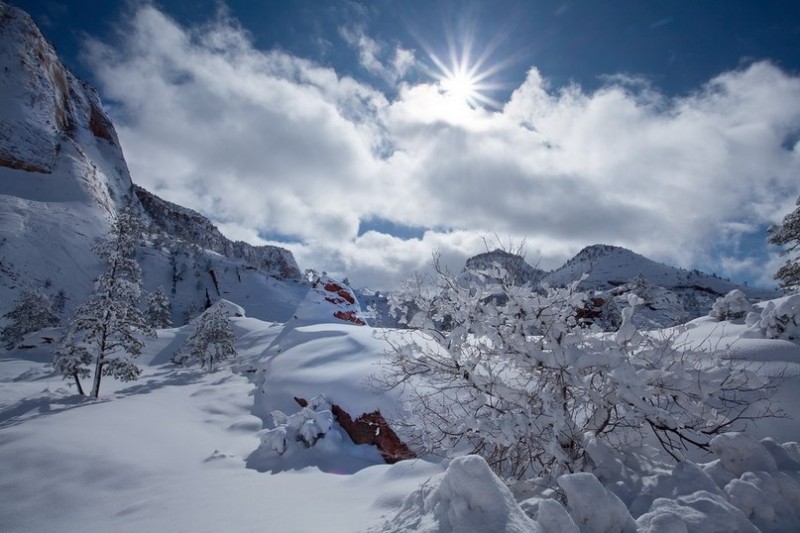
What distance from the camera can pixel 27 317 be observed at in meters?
34.6

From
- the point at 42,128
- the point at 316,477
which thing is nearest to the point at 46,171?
the point at 42,128

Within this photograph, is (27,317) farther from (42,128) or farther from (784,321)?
(42,128)

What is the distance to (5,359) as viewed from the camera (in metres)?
25.8

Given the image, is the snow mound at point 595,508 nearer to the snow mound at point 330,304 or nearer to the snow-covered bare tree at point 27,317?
the snow mound at point 330,304

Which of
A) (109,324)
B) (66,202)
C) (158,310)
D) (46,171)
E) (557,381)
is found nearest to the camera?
(557,381)

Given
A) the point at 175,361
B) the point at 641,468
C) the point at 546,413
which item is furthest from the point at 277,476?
the point at 175,361

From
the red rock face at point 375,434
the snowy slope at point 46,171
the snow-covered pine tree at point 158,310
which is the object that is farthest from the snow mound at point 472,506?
the snowy slope at point 46,171

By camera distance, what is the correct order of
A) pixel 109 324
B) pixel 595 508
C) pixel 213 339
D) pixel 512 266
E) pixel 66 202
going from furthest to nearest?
pixel 66 202
pixel 213 339
pixel 109 324
pixel 512 266
pixel 595 508

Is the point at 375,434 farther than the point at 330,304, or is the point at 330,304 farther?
the point at 330,304

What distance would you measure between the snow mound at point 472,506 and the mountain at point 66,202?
58.4 meters

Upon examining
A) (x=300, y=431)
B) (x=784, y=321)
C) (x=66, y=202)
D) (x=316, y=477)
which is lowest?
(x=316, y=477)

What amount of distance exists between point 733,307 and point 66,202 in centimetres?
9159

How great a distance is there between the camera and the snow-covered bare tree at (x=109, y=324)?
1620cm

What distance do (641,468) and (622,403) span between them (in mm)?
1061
